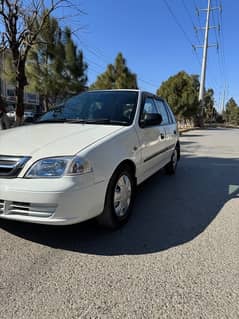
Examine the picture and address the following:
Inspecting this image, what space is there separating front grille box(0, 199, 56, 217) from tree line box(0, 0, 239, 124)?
8.27 meters

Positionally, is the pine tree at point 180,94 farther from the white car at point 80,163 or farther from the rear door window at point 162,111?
the white car at point 80,163

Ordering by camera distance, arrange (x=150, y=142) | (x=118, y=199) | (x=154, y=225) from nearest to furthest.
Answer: (x=118, y=199)
(x=154, y=225)
(x=150, y=142)

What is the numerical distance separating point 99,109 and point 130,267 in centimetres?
226

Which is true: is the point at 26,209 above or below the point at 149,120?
below

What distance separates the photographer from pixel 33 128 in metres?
3.61

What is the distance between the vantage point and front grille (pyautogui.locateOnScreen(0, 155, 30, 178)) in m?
2.59

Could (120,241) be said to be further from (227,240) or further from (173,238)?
(227,240)

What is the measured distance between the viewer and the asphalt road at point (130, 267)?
202 centimetres

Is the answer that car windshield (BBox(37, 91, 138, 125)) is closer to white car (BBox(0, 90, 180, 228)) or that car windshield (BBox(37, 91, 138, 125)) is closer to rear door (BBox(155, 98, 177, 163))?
white car (BBox(0, 90, 180, 228))

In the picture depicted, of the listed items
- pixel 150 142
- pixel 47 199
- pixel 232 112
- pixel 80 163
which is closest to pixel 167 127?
pixel 150 142

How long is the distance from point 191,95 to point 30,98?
32748mm

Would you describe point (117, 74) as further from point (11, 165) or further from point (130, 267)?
point (130, 267)

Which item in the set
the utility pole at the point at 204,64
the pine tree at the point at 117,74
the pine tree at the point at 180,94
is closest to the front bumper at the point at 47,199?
the pine tree at the point at 117,74

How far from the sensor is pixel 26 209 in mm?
2592
